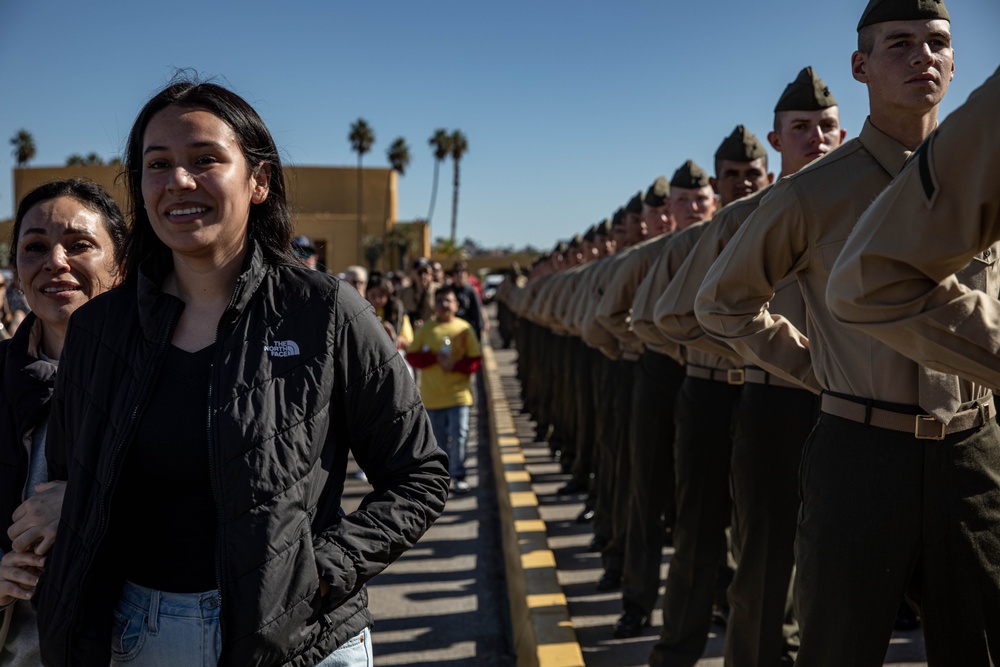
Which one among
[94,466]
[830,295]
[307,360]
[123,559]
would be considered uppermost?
[830,295]

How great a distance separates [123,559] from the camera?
2365 millimetres

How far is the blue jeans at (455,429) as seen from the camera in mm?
10703

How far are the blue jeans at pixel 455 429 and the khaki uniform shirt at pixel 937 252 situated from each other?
8.49 metres

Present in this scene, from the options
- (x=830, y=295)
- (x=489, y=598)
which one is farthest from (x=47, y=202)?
(x=489, y=598)

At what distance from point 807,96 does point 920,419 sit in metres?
2.43

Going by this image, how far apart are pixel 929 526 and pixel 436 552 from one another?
5952mm

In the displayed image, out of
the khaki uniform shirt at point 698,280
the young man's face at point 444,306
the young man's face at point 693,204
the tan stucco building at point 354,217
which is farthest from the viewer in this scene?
the tan stucco building at point 354,217

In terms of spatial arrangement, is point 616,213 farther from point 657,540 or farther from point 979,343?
point 979,343

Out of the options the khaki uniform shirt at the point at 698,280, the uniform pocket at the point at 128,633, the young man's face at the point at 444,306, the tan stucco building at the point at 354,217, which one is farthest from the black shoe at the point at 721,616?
the tan stucco building at the point at 354,217

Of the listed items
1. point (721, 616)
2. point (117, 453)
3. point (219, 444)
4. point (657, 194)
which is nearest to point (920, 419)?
point (219, 444)

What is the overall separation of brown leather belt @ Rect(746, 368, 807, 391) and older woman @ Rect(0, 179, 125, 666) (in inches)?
114

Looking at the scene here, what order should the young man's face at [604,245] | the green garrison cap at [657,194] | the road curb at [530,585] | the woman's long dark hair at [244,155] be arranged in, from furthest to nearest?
the young man's face at [604,245] → the green garrison cap at [657,194] → the road curb at [530,585] → the woman's long dark hair at [244,155]

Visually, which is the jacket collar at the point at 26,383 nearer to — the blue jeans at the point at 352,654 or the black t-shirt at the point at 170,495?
the black t-shirt at the point at 170,495

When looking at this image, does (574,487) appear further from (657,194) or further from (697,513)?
(697,513)
